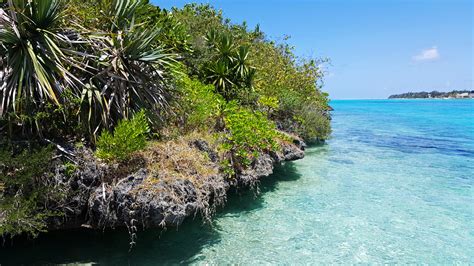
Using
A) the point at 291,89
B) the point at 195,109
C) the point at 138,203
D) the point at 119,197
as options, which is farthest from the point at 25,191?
the point at 291,89

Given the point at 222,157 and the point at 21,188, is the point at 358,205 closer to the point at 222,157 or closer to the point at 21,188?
the point at 222,157

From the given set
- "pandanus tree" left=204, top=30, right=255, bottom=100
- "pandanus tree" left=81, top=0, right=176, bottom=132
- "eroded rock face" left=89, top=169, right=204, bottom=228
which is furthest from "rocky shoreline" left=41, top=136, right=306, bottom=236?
"pandanus tree" left=204, top=30, right=255, bottom=100

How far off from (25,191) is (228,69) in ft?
26.9

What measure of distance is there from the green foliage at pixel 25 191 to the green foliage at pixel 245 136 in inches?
160

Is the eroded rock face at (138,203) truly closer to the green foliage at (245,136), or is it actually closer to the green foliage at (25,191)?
the green foliage at (25,191)

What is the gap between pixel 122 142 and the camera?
6.16 m

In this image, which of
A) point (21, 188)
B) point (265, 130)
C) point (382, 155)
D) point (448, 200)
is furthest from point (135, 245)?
point (382, 155)

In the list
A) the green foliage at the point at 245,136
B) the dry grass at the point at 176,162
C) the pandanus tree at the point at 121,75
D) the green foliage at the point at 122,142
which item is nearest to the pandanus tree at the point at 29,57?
the pandanus tree at the point at 121,75

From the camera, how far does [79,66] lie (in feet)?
22.0

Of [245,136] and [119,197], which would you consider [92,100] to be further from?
[245,136]

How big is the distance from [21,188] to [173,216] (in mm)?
2505

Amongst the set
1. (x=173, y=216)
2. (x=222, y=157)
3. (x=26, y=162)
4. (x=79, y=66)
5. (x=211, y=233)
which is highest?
(x=79, y=66)

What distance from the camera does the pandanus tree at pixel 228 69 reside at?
12289mm

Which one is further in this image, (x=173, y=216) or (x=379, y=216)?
(x=379, y=216)
